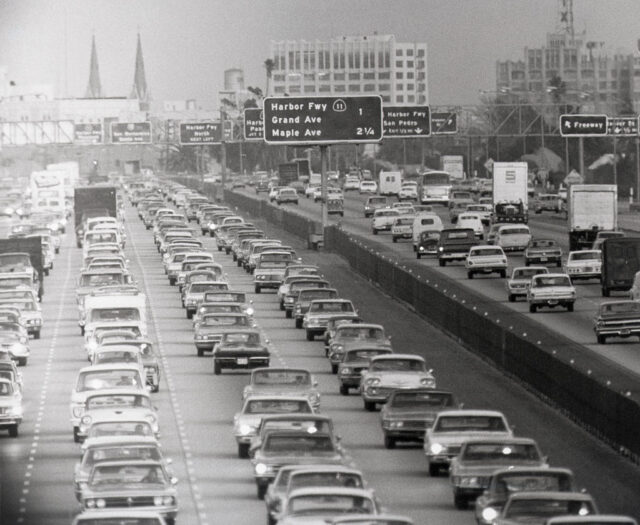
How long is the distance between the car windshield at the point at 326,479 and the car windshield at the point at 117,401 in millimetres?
9450

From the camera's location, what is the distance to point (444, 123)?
420 feet

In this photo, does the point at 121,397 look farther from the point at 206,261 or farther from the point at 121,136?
the point at 121,136

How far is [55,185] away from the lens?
117375mm

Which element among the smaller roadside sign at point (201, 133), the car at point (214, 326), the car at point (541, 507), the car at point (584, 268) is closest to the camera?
the car at point (541, 507)

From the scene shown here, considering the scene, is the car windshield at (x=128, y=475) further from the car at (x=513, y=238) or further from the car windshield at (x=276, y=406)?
the car at (x=513, y=238)

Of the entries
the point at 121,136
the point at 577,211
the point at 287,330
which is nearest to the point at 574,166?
the point at 121,136

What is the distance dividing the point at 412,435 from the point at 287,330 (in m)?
23.6

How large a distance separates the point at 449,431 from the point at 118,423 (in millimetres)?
5203

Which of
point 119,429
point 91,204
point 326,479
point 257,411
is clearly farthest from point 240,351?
point 91,204

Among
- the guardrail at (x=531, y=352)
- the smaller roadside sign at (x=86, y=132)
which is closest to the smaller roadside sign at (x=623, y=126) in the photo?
the smaller roadside sign at (x=86, y=132)

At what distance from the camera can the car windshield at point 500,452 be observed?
28.4 m

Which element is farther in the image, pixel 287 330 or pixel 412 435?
pixel 287 330

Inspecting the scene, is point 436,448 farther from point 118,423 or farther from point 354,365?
point 354,365

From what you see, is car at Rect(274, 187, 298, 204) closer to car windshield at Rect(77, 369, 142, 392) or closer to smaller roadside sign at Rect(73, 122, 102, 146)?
smaller roadside sign at Rect(73, 122, 102, 146)
